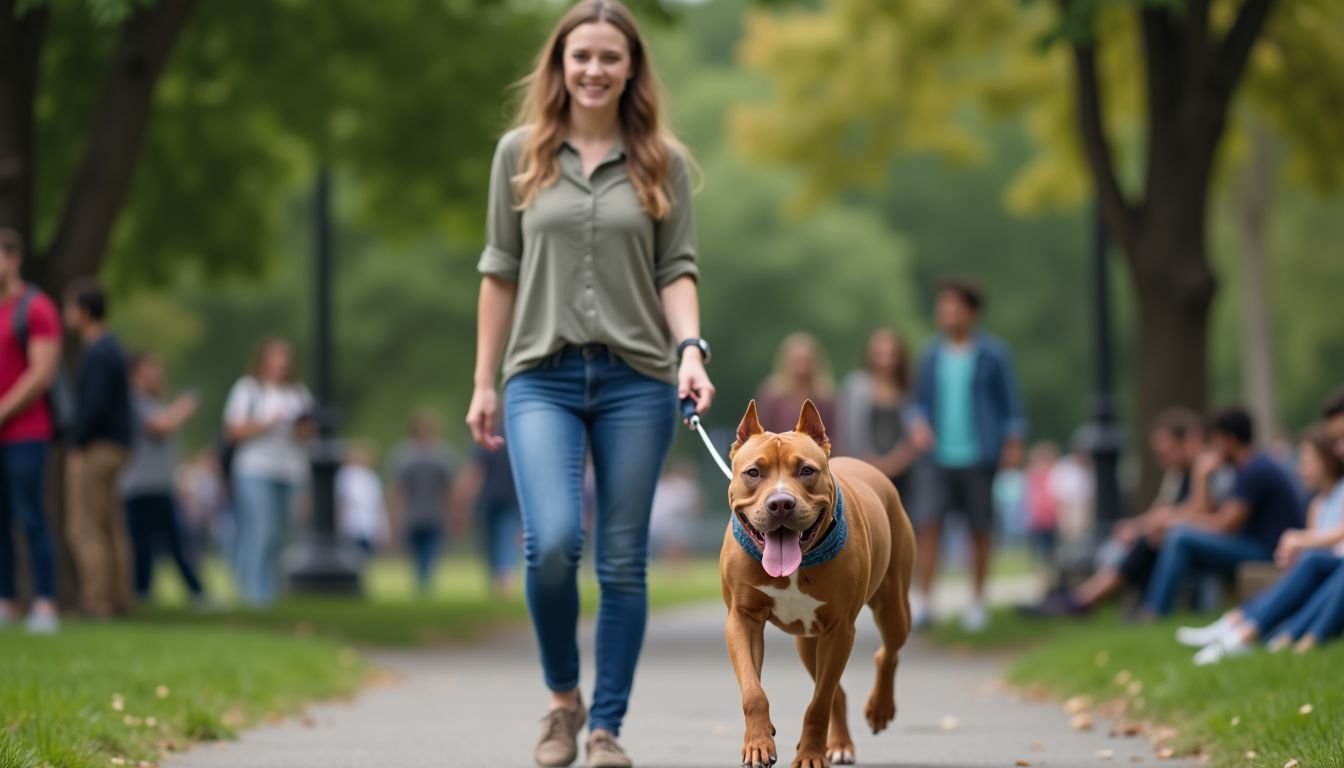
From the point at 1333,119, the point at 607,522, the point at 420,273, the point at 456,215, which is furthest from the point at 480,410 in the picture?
the point at 420,273

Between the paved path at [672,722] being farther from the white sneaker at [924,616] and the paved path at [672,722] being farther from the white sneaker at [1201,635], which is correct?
the white sneaker at [924,616]

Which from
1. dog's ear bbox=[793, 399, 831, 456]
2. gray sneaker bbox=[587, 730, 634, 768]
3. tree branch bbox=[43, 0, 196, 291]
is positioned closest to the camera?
dog's ear bbox=[793, 399, 831, 456]

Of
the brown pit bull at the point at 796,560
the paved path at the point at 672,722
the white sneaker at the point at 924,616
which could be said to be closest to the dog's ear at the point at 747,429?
the brown pit bull at the point at 796,560

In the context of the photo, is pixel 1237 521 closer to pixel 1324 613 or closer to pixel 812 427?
pixel 1324 613

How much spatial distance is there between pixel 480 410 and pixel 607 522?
22.1 inches

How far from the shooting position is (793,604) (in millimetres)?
6242

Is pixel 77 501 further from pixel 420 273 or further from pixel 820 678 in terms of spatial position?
pixel 420 273

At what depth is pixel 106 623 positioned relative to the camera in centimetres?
Answer: 1259

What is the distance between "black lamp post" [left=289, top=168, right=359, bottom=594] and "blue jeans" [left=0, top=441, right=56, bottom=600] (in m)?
6.82

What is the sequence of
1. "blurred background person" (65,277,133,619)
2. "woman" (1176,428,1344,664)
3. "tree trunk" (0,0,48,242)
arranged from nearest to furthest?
"woman" (1176,428,1344,664) → "blurred background person" (65,277,133,619) → "tree trunk" (0,0,48,242)

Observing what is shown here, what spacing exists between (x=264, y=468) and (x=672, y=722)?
8.30 metres

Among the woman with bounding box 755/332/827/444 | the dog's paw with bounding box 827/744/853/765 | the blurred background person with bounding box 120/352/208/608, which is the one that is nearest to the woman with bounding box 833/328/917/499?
the woman with bounding box 755/332/827/444

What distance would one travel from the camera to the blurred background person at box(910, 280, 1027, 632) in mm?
14516

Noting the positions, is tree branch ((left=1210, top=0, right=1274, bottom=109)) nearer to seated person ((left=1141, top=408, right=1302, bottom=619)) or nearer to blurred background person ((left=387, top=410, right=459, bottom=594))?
seated person ((left=1141, top=408, right=1302, bottom=619))
